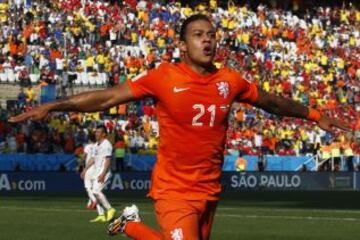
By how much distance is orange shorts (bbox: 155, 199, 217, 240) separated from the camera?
30.8 feet

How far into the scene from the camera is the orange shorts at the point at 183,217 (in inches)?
370

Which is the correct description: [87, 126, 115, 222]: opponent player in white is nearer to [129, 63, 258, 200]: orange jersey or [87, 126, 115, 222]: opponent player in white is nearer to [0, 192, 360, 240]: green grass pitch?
[0, 192, 360, 240]: green grass pitch

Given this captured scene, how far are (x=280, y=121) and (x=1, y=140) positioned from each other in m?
14.1

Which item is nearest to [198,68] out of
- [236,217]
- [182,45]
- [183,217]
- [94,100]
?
[182,45]

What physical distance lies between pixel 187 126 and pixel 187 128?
0.02m

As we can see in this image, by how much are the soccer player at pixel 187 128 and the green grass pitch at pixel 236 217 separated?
10001 mm

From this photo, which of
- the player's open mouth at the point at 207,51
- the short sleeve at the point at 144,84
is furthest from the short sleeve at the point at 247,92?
the short sleeve at the point at 144,84

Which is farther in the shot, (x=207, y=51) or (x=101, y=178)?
(x=101, y=178)

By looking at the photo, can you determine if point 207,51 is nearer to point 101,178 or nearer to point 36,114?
point 36,114

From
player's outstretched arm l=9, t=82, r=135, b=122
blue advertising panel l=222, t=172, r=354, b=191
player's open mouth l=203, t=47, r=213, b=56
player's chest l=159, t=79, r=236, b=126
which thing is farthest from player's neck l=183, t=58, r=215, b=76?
blue advertising panel l=222, t=172, r=354, b=191

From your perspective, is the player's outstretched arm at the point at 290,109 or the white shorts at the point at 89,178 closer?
the player's outstretched arm at the point at 290,109

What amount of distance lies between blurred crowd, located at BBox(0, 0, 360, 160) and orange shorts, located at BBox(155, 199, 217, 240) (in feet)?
109

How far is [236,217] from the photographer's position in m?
25.8

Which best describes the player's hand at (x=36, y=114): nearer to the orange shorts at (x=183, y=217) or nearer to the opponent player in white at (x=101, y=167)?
the orange shorts at (x=183, y=217)
